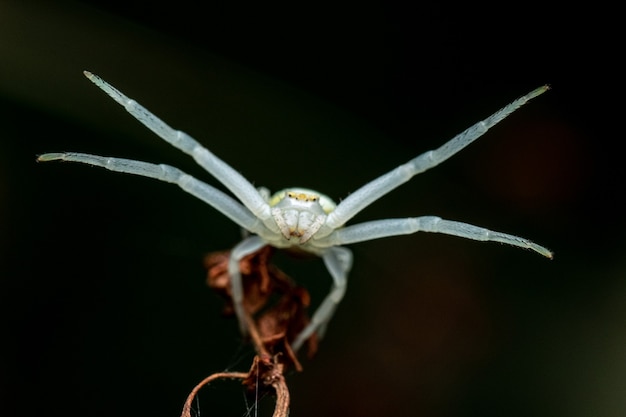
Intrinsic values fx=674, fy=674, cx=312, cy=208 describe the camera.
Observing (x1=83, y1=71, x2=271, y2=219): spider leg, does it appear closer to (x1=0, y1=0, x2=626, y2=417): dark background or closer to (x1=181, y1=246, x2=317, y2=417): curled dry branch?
(x1=181, y1=246, x2=317, y2=417): curled dry branch

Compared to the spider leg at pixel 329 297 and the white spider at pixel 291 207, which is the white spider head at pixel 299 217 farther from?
the spider leg at pixel 329 297

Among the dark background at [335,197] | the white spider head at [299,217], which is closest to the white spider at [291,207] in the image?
the white spider head at [299,217]

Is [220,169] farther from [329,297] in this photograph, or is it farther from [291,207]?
[329,297]

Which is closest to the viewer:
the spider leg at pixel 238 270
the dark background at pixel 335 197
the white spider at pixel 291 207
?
the white spider at pixel 291 207

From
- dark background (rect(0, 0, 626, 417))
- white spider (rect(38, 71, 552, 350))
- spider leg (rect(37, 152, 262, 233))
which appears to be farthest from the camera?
dark background (rect(0, 0, 626, 417))

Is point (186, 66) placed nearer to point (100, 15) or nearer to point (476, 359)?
point (100, 15)

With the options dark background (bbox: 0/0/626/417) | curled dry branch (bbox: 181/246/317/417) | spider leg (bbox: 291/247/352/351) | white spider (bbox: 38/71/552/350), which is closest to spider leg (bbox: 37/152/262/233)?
white spider (bbox: 38/71/552/350)
